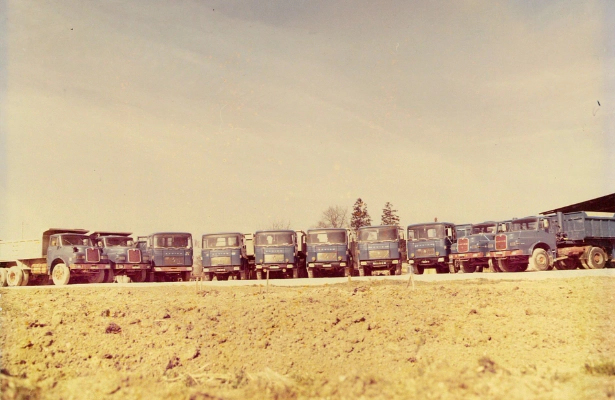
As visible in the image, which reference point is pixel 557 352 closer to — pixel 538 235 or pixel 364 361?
pixel 364 361

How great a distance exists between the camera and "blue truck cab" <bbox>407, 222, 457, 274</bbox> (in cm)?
2155

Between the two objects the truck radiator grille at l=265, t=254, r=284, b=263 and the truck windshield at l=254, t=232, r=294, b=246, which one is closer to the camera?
the truck radiator grille at l=265, t=254, r=284, b=263

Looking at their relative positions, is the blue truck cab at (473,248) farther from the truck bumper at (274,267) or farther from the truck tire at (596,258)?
the truck bumper at (274,267)

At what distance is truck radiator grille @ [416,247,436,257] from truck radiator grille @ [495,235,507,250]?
2598mm

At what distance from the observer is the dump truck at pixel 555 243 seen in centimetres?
1967

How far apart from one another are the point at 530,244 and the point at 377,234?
591 cm

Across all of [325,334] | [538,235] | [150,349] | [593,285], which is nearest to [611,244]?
[538,235]

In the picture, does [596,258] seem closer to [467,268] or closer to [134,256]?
[467,268]

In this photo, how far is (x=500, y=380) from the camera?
5359 millimetres

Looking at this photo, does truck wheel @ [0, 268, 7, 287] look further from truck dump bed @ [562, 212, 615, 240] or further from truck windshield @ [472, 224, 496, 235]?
truck dump bed @ [562, 212, 615, 240]

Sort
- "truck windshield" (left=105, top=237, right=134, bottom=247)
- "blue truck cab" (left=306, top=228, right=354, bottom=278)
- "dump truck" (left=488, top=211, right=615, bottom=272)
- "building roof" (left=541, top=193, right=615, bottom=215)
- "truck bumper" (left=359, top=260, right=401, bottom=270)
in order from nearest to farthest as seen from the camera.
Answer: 1. "dump truck" (left=488, top=211, right=615, bottom=272)
2. "blue truck cab" (left=306, top=228, right=354, bottom=278)
3. "truck bumper" (left=359, top=260, right=401, bottom=270)
4. "truck windshield" (left=105, top=237, right=134, bottom=247)
5. "building roof" (left=541, top=193, right=615, bottom=215)

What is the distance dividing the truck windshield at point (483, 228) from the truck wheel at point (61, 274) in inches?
681

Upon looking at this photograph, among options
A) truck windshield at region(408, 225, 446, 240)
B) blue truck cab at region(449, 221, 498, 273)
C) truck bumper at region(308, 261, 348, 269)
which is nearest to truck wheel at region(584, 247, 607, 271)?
blue truck cab at region(449, 221, 498, 273)

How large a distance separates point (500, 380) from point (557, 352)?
68.6 inches
